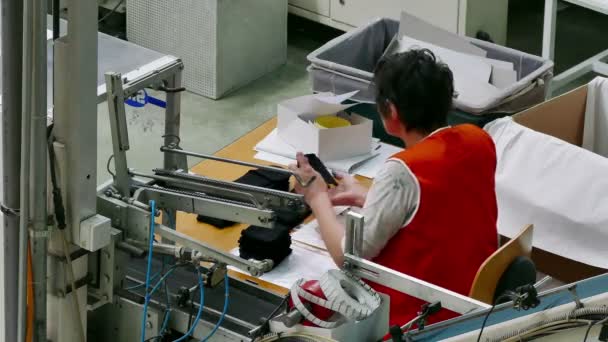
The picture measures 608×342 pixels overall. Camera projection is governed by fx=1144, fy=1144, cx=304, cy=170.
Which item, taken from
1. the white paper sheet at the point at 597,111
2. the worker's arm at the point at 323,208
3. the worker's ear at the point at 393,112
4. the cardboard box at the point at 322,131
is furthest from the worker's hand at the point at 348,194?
the white paper sheet at the point at 597,111

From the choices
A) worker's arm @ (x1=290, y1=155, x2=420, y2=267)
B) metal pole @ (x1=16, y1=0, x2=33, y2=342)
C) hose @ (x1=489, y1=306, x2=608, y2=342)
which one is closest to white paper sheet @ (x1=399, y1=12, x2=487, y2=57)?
worker's arm @ (x1=290, y1=155, x2=420, y2=267)

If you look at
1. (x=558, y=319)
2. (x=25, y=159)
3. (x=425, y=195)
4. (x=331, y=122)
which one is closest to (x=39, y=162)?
(x=25, y=159)

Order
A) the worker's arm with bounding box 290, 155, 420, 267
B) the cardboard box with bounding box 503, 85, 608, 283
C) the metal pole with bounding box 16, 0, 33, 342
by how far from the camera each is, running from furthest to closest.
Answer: the cardboard box with bounding box 503, 85, 608, 283 < the worker's arm with bounding box 290, 155, 420, 267 < the metal pole with bounding box 16, 0, 33, 342

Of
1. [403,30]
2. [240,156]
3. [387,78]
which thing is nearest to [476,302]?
[387,78]

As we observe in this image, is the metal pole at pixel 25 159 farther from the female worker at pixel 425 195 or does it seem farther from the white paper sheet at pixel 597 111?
the white paper sheet at pixel 597 111

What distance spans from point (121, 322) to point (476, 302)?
87 cm

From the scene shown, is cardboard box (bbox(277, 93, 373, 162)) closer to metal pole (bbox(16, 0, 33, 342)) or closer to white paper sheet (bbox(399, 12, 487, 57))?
white paper sheet (bbox(399, 12, 487, 57))

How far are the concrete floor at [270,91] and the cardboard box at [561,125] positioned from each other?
1250 mm

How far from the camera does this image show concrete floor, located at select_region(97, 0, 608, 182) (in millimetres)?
4477

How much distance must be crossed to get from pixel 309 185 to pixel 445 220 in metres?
0.38

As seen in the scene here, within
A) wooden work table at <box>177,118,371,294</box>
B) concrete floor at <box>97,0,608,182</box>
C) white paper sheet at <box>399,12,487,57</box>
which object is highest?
white paper sheet at <box>399,12,487,57</box>

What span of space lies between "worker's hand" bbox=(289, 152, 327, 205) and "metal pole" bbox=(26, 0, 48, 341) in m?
0.66

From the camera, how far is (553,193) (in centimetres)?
306

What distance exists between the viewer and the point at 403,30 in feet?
12.3
